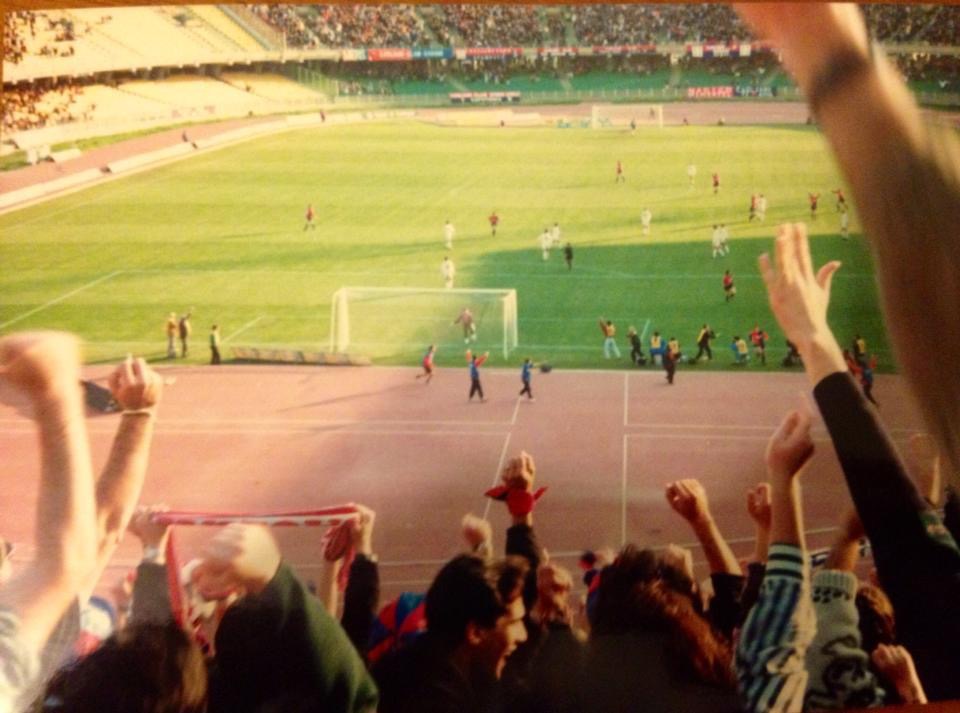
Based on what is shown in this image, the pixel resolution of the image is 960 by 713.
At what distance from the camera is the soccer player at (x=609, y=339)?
2359 millimetres

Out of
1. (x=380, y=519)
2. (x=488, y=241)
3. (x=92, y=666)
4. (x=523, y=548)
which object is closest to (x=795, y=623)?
(x=523, y=548)

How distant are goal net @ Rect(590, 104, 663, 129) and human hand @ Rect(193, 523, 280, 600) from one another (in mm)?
1208

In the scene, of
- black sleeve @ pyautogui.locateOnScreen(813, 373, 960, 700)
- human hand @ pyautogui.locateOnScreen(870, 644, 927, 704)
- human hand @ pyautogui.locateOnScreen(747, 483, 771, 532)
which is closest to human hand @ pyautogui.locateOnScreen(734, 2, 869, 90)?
black sleeve @ pyautogui.locateOnScreen(813, 373, 960, 700)

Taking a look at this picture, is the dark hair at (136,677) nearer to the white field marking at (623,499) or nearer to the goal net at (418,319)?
the goal net at (418,319)

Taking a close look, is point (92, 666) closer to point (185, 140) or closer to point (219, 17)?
point (185, 140)

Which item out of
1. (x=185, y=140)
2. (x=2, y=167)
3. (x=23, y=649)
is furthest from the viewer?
(x=185, y=140)

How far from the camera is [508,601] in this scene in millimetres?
2279

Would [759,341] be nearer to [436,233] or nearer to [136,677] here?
[436,233]

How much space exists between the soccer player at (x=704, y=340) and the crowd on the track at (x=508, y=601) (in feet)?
0.52

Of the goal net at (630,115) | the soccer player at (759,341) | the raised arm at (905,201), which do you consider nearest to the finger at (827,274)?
the soccer player at (759,341)

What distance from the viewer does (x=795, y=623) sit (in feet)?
7.64

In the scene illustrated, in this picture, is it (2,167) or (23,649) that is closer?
(23,649)

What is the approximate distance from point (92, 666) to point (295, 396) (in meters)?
0.69

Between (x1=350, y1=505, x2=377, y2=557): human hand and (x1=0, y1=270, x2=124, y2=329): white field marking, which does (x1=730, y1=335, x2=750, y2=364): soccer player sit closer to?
(x1=350, y1=505, x2=377, y2=557): human hand
